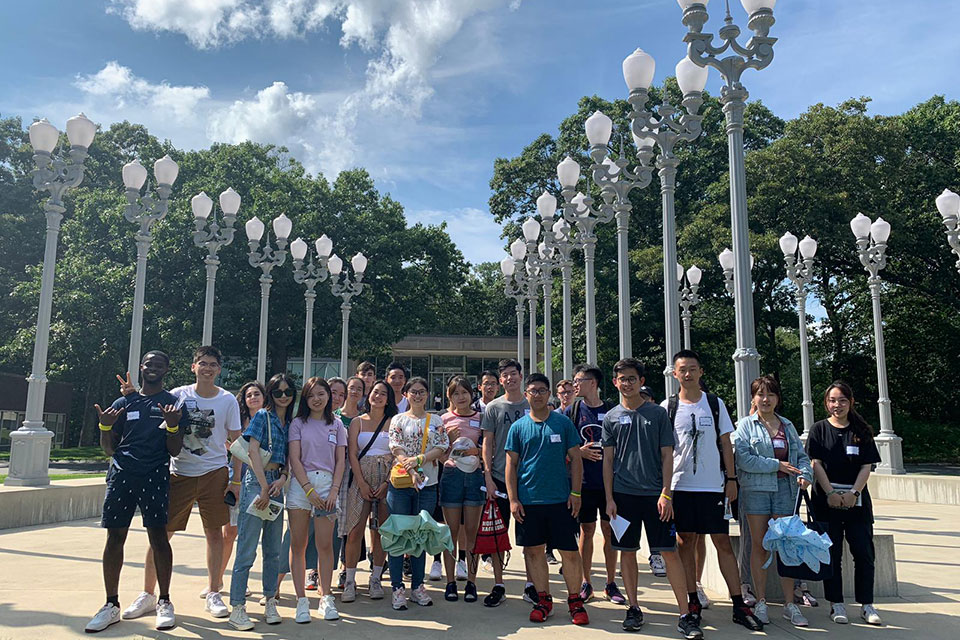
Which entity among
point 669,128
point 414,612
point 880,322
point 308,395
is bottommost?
point 414,612

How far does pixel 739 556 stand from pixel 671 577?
987 mm

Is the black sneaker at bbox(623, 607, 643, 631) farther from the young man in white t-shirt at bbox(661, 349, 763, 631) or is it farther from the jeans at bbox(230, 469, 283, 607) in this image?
the jeans at bbox(230, 469, 283, 607)

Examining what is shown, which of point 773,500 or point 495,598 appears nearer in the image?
point 773,500

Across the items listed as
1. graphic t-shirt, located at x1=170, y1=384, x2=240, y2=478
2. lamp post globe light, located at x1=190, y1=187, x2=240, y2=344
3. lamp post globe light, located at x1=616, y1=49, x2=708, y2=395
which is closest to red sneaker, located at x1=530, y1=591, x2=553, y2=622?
graphic t-shirt, located at x1=170, y1=384, x2=240, y2=478

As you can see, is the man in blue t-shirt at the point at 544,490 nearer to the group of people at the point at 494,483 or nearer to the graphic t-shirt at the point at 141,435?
the group of people at the point at 494,483

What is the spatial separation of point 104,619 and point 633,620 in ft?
11.7

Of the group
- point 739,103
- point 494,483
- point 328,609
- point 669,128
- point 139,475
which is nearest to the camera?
point 139,475

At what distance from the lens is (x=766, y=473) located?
16.5 feet

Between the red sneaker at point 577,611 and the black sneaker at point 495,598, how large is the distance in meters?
0.67

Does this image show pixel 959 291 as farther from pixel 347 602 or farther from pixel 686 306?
pixel 347 602

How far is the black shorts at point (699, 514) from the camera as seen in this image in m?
4.75

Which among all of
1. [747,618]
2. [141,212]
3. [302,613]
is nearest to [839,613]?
[747,618]

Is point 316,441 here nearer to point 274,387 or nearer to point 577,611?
point 274,387

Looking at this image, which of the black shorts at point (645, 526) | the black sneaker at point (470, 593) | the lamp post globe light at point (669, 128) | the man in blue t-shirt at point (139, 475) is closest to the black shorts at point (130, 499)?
the man in blue t-shirt at point (139, 475)
